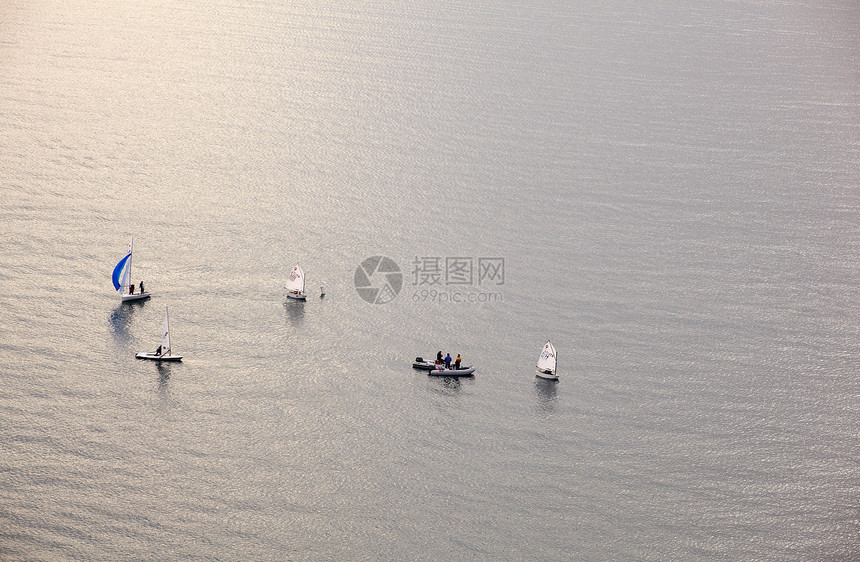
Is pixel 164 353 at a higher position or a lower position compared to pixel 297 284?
lower

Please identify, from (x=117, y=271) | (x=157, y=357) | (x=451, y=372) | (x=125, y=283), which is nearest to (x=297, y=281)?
(x=125, y=283)

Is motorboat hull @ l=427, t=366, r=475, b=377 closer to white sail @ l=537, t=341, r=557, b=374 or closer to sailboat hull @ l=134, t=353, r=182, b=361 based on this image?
white sail @ l=537, t=341, r=557, b=374

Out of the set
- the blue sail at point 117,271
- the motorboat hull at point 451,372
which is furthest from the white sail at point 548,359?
the blue sail at point 117,271

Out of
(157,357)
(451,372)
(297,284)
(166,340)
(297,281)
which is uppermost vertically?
(297,281)

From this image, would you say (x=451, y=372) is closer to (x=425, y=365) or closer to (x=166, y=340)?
(x=425, y=365)

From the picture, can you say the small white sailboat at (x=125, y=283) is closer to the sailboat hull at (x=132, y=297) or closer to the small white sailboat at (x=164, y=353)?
the sailboat hull at (x=132, y=297)

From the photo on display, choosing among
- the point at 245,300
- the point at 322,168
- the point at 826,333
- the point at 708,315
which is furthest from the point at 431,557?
the point at 322,168
